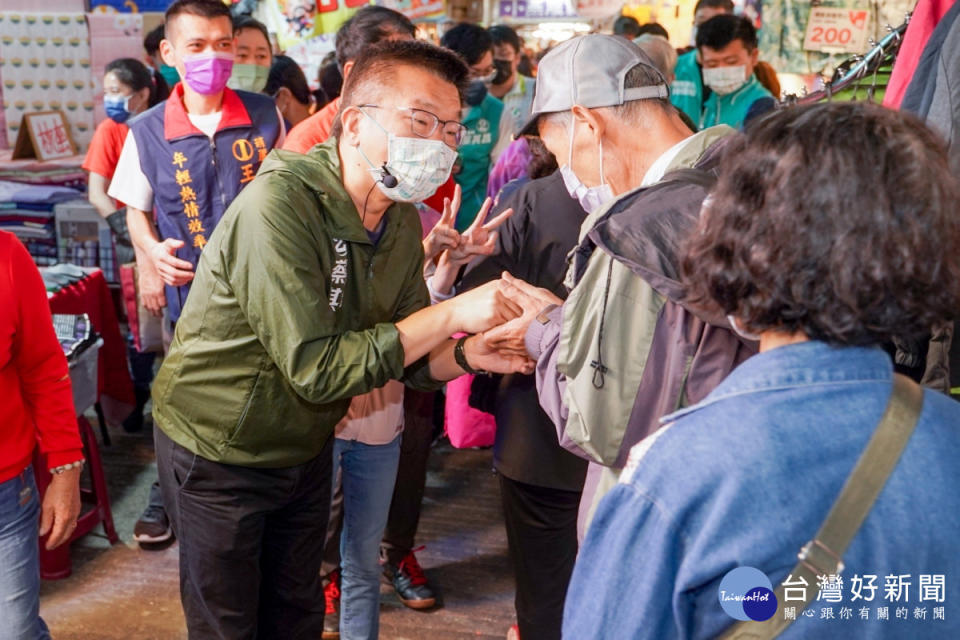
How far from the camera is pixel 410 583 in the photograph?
335 cm

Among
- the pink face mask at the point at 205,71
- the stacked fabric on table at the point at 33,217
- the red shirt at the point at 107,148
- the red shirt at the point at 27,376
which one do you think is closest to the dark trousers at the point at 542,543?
the red shirt at the point at 27,376

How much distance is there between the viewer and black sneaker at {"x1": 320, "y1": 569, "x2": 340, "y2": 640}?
3.03 m

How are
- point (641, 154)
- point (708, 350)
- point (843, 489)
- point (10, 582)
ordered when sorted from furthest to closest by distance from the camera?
point (10, 582) < point (641, 154) < point (708, 350) < point (843, 489)

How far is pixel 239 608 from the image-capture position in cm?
215

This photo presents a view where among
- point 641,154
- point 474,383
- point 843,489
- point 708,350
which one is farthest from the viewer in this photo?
point 474,383

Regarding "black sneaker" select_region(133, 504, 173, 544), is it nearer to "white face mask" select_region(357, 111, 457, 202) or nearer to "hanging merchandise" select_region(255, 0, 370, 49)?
"white face mask" select_region(357, 111, 457, 202)

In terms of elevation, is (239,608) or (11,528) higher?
(11,528)

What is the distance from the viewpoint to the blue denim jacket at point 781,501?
96 cm

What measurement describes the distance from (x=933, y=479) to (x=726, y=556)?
24 cm

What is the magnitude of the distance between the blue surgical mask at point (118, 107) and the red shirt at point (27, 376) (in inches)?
97.9

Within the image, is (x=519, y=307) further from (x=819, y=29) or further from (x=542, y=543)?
(x=819, y=29)

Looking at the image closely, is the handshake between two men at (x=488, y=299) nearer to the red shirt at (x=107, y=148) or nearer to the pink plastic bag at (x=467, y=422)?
the pink plastic bag at (x=467, y=422)

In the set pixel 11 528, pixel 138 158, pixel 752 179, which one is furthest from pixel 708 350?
pixel 138 158

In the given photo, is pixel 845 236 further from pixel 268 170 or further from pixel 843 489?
pixel 268 170
